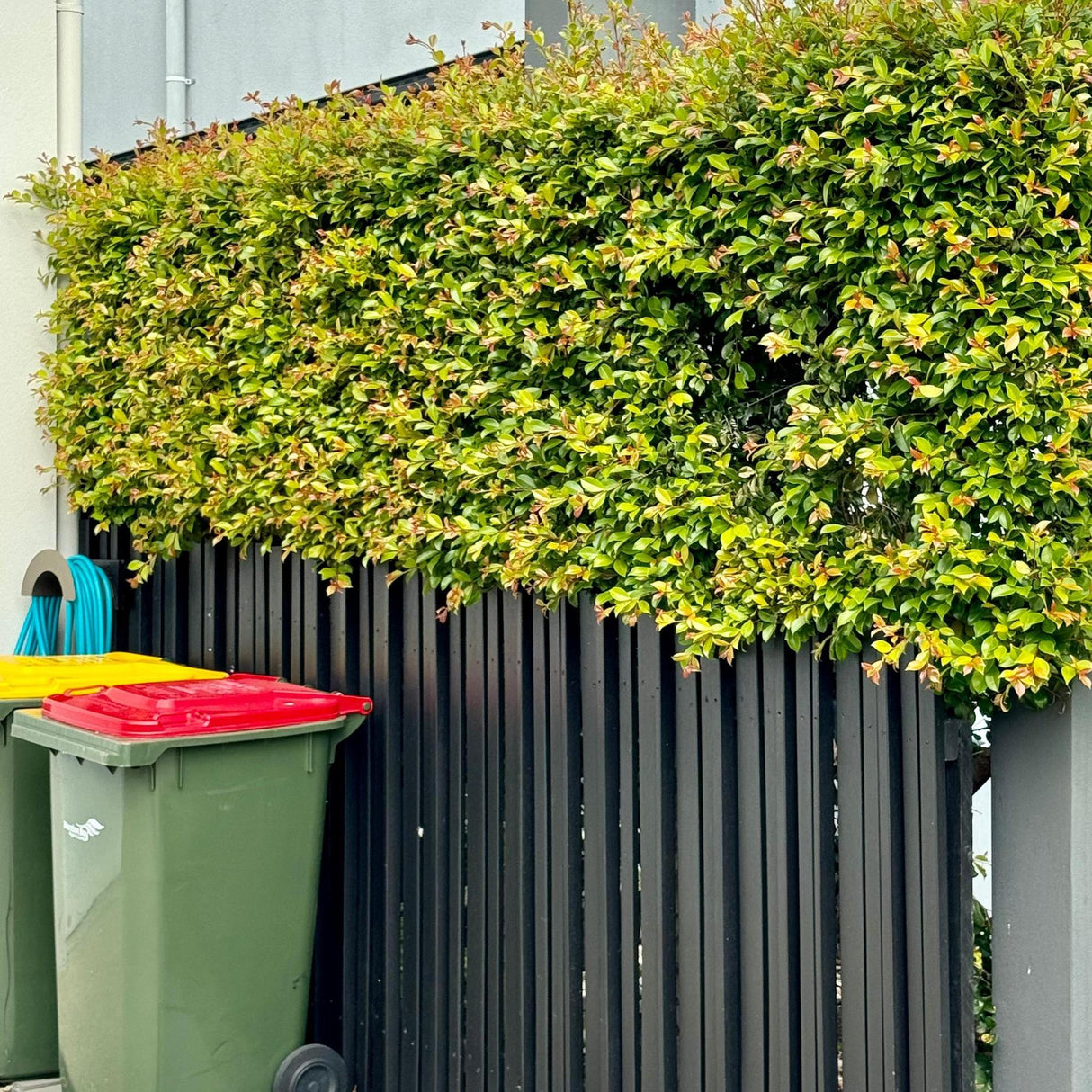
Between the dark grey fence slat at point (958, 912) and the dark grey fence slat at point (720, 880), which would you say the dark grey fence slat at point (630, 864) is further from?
the dark grey fence slat at point (958, 912)

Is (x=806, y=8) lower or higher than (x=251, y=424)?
higher

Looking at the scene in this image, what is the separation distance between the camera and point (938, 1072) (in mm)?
3176

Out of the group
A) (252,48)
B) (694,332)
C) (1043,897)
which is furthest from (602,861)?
(252,48)

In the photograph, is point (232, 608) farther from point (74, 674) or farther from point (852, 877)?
point (852, 877)

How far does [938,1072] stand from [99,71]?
1119 centimetres

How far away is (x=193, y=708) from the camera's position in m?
3.97

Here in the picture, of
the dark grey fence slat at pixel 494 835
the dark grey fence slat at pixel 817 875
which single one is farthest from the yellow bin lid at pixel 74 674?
the dark grey fence slat at pixel 817 875

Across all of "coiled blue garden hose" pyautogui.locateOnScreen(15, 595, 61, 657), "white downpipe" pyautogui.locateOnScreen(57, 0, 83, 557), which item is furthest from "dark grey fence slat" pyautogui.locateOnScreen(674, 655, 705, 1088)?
"white downpipe" pyautogui.locateOnScreen(57, 0, 83, 557)

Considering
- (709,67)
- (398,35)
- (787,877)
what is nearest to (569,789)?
(787,877)

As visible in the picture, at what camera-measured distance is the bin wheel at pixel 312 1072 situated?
4203mm

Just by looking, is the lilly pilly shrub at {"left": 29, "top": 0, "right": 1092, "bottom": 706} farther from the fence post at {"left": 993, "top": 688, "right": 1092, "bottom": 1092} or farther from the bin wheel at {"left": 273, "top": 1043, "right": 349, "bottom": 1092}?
the bin wheel at {"left": 273, "top": 1043, "right": 349, "bottom": 1092}

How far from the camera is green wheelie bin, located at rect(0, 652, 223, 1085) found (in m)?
4.56

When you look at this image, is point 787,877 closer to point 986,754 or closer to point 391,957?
point 986,754

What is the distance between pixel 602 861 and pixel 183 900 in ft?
3.90
